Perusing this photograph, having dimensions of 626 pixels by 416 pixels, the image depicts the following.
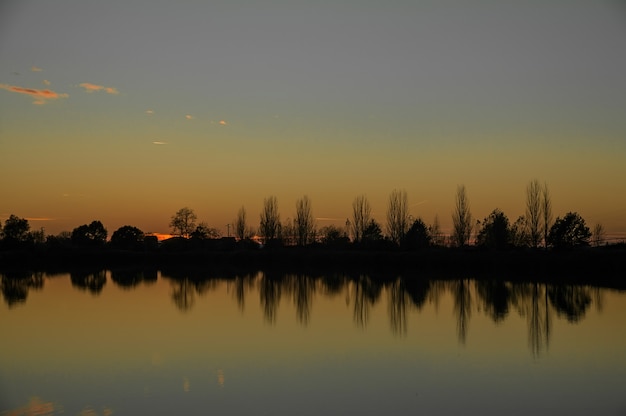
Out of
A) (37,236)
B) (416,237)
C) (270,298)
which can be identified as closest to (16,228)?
(37,236)

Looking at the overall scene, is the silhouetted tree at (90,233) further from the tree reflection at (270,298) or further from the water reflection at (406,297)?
the tree reflection at (270,298)

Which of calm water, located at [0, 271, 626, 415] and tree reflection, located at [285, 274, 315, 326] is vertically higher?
tree reflection, located at [285, 274, 315, 326]

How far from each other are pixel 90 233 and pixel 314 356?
80384mm

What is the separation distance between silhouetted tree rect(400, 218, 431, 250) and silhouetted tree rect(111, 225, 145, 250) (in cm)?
3879

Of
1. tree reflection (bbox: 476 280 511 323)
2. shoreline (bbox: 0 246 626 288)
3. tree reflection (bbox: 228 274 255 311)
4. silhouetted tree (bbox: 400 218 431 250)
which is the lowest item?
tree reflection (bbox: 228 274 255 311)

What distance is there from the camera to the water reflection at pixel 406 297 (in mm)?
17672

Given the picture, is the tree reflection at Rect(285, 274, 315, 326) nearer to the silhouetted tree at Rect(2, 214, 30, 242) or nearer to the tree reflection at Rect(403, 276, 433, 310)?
the tree reflection at Rect(403, 276, 433, 310)

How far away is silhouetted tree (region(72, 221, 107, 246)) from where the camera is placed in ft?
272

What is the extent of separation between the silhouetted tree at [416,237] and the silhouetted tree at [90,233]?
44918 millimetres

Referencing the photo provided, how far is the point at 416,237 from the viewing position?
6306 cm

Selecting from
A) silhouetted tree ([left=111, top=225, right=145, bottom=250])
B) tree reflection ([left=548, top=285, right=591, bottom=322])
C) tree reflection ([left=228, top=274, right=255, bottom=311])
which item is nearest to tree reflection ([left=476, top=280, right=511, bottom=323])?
tree reflection ([left=548, top=285, right=591, bottom=322])

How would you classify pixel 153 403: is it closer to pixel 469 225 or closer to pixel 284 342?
pixel 284 342

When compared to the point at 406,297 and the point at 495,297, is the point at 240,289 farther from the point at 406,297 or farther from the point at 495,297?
the point at 495,297

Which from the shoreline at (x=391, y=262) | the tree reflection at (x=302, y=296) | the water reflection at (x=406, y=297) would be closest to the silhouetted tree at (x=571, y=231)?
the shoreline at (x=391, y=262)
